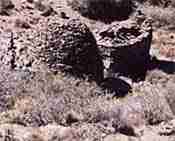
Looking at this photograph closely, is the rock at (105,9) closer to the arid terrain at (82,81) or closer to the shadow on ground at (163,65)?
the arid terrain at (82,81)

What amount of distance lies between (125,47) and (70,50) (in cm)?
232

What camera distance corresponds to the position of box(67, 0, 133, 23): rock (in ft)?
63.4

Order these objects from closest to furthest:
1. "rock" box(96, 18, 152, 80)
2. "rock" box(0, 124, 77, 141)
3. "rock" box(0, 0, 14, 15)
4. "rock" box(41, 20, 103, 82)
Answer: "rock" box(0, 124, 77, 141) → "rock" box(41, 20, 103, 82) → "rock" box(96, 18, 152, 80) → "rock" box(0, 0, 14, 15)

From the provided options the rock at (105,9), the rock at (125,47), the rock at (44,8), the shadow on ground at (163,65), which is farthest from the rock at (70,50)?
the rock at (105,9)

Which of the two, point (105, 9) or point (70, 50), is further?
point (105, 9)

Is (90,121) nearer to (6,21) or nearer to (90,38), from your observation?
(90,38)

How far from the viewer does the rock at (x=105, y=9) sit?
19.3m

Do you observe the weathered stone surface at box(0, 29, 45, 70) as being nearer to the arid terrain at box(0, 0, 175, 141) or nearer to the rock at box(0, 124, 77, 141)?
the arid terrain at box(0, 0, 175, 141)

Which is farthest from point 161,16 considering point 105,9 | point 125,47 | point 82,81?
point 82,81

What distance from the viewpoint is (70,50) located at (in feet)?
34.7

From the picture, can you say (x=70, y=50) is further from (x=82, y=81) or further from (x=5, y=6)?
(x=5, y=6)

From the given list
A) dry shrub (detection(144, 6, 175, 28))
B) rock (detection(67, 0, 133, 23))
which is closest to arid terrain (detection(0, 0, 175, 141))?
dry shrub (detection(144, 6, 175, 28))

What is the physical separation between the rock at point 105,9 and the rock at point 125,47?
6149 mm

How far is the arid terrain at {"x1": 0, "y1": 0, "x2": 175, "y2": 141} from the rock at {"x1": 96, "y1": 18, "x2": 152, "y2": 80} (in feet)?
0.09
